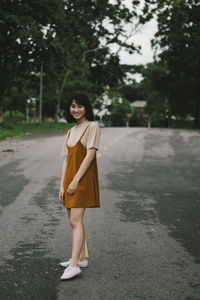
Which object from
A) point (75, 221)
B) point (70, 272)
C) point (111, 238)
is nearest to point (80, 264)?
point (70, 272)

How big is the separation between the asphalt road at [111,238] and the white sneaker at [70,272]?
0.05 metres

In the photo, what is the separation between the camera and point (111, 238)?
18.9 ft

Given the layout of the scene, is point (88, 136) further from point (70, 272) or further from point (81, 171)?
point (70, 272)

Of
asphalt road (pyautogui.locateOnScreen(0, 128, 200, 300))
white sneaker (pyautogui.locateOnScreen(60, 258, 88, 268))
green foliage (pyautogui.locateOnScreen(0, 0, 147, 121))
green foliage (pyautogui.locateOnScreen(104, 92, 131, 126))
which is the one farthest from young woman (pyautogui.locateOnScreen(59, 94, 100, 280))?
green foliage (pyautogui.locateOnScreen(104, 92, 131, 126))

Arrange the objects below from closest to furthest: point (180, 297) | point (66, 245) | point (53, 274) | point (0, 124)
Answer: point (180, 297)
point (53, 274)
point (66, 245)
point (0, 124)

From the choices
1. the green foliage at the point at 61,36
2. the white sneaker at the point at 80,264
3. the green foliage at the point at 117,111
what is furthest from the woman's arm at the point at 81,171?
the green foliage at the point at 117,111

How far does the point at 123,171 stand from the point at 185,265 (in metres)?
7.59

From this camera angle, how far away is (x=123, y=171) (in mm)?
12336

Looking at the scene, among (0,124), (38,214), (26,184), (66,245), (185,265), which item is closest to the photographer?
(185,265)

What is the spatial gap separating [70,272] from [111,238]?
5.27 ft

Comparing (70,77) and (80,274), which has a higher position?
(70,77)

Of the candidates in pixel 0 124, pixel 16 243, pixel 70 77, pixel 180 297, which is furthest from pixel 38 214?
pixel 70 77

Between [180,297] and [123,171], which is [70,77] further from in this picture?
[180,297]

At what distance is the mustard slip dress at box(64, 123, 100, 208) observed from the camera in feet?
13.9
